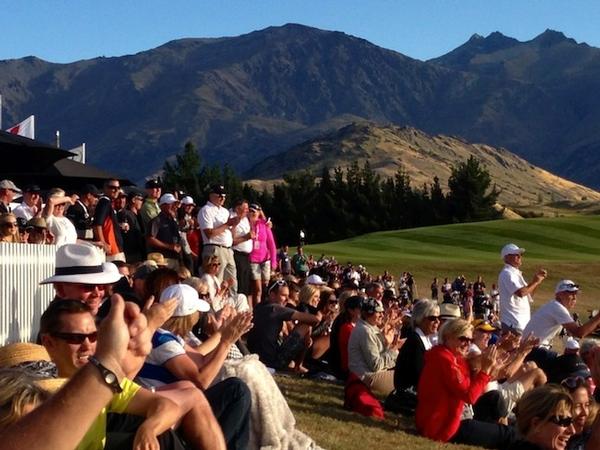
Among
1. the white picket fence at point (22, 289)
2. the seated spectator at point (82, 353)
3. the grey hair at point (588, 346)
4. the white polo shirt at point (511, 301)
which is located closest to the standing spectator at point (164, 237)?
the white picket fence at point (22, 289)

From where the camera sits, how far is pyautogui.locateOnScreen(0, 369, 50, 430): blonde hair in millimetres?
3195

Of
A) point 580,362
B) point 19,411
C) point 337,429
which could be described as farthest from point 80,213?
point 19,411

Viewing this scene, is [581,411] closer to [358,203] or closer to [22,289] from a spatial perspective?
[22,289]

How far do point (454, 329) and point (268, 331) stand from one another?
11.0 ft

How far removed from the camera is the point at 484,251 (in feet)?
204

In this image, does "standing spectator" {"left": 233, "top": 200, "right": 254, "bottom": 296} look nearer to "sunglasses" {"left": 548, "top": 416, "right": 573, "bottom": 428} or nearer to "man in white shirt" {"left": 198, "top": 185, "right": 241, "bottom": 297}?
"man in white shirt" {"left": 198, "top": 185, "right": 241, "bottom": 297}

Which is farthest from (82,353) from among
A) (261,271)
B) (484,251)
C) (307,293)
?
(484,251)

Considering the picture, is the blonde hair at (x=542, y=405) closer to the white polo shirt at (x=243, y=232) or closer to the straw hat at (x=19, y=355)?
the straw hat at (x=19, y=355)

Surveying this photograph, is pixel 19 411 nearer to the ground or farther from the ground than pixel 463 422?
farther from the ground

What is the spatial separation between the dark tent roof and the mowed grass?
32.2 meters

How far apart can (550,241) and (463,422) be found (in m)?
55.9

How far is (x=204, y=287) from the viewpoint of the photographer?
8.80 metres

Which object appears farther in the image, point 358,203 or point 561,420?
point 358,203

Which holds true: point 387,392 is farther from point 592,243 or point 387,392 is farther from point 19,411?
point 592,243
